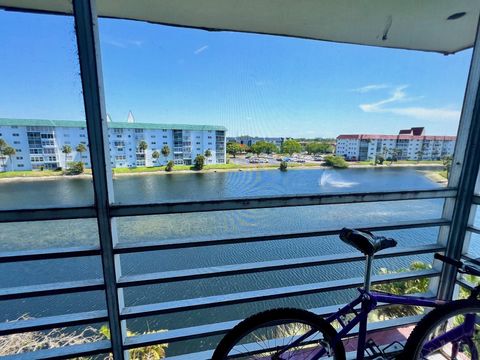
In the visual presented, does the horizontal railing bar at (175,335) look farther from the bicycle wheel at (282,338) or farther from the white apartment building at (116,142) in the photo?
the white apartment building at (116,142)

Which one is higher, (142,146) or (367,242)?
(142,146)

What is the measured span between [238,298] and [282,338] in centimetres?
36

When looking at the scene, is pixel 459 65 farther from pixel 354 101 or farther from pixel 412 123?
pixel 354 101

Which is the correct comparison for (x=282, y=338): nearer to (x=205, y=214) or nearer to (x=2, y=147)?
(x=205, y=214)

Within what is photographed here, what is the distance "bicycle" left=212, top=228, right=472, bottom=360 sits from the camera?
121cm

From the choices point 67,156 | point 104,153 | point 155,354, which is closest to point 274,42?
point 104,153

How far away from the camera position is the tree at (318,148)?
156 centimetres

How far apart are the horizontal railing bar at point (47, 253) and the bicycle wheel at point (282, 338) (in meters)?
0.78

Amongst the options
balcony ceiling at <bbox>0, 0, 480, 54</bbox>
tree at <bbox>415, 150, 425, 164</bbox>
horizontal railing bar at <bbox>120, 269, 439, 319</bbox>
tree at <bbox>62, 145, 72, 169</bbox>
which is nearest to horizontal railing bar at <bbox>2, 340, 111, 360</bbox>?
horizontal railing bar at <bbox>120, 269, 439, 319</bbox>

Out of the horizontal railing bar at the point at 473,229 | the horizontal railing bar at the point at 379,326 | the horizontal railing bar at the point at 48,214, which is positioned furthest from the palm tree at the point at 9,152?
the horizontal railing bar at the point at 473,229

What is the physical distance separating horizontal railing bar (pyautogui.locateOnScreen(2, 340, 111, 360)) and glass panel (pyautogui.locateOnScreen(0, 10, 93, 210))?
0.83 m

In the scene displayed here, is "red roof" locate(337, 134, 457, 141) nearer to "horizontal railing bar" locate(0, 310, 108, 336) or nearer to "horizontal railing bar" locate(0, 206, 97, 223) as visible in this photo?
"horizontal railing bar" locate(0, 206, 97, 223)

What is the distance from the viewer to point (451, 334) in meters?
1.44

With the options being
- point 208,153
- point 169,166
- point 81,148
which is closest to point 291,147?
point 208,153
